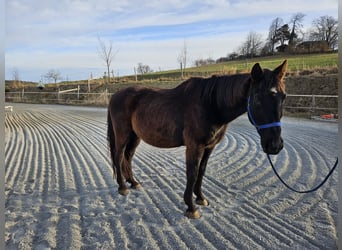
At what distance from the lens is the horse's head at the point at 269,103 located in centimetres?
206

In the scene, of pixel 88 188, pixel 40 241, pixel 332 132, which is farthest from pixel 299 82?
pixel 40 241

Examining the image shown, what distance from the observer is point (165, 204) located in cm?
292

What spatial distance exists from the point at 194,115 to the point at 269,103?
0.73 metres

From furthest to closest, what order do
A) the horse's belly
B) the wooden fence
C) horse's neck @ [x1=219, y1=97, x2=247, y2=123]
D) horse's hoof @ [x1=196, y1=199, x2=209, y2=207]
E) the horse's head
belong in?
the wooden fence < horse's hoof @ [x1=196, y1=199, x2=209, y2=207] < the horse's belly < horse's neck @ [x1=219, y1=97, x2=247, y2=123] < the horse's head

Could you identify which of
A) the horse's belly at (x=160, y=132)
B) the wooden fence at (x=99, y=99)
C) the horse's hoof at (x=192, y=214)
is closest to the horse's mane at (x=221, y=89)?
the horse's belly at (x=160, y=132)

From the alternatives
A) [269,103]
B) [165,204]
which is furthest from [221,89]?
[165,204]

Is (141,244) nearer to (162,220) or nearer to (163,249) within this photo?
(163,249)

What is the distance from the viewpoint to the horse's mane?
2330 mm

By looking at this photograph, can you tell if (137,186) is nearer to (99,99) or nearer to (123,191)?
A: (123,191)

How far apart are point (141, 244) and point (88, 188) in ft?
4.80

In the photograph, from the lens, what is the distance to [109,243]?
2.20m

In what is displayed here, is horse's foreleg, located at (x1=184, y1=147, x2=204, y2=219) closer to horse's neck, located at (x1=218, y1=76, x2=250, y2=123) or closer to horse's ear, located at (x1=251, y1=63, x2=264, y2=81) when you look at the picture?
horse's neck, located at (x1=218, y1=76, x2=250, y2=123)

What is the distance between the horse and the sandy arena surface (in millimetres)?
303

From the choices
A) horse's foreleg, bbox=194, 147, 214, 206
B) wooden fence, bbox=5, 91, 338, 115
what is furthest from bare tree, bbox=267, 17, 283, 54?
wooden fence, bbox=5, 91, 338, 115
